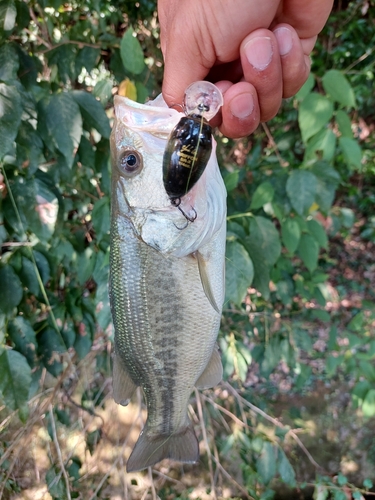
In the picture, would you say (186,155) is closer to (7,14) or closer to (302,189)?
(302,189)

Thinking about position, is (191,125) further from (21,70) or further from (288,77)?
(21,70)

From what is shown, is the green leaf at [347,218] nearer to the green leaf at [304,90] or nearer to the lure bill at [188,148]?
the green leaf at [304,90]

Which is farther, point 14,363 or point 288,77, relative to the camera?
point 14,363

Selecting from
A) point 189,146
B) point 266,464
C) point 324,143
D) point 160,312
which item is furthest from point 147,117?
point 266,464

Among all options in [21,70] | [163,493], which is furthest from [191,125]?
[163,493]

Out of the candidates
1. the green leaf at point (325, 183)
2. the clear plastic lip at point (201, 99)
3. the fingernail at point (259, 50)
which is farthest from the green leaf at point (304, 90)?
the clear plastic lip at point (201, 99)

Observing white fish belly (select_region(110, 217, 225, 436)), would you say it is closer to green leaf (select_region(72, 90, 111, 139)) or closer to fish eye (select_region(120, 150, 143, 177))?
fish eye (select_region(120, 150, 143, 177))
